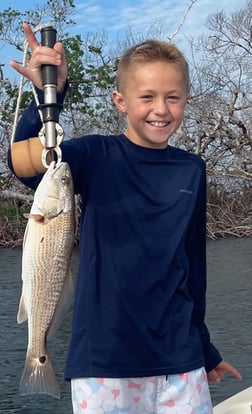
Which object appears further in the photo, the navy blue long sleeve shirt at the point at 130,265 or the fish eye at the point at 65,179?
the navy blue long sleeve shirt at the point at 130,265

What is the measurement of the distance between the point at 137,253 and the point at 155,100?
492 mm

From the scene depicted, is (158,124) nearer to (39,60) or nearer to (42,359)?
(39,60)

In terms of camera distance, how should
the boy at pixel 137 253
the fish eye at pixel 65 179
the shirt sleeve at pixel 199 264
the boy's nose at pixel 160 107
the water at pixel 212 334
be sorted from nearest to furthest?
the fish eye at pixel 65 179 → the boy at pixel 137 253 → the boy's nose at pixel 160 107 → the shirt sleeve at pixel 199 264 → the water at pixel 212 334

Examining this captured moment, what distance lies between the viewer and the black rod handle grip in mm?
2238

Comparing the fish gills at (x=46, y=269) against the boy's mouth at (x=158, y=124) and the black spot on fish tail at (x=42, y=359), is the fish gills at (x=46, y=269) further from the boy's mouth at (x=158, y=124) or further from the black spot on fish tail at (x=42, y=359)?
the boy's mouth at (x=158, y=124)

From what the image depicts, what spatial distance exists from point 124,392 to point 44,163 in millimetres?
729

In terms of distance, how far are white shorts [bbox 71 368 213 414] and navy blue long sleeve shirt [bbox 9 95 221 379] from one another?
0.09 ft

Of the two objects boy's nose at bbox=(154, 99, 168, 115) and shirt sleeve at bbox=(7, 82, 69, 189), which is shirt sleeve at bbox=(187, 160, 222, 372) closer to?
boy's nose at bbox=(154, 99, 168, 115)

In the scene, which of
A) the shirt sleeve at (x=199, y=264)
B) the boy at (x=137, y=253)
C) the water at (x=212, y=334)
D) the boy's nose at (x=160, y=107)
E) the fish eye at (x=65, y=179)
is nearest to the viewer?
the fish eye at (x=65, y=179)

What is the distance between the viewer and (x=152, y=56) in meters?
2.42

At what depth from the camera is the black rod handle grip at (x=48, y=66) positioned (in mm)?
2238

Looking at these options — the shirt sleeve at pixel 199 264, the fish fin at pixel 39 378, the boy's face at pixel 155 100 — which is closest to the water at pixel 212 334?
the shirt sleeve at pixel 199 264

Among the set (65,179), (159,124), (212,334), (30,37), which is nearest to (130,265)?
(65,179)

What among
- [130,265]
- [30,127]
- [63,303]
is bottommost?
[63,303]
